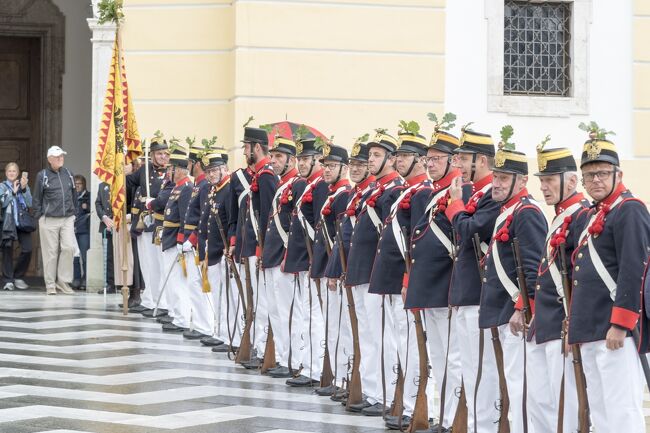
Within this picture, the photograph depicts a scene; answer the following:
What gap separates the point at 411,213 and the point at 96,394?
9.00 feet

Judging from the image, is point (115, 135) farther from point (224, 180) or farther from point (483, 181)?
point (483, 181)

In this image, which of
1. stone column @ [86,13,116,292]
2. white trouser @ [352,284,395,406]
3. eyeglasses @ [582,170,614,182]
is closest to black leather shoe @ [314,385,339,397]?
white trouser @ [352,284,395,406]

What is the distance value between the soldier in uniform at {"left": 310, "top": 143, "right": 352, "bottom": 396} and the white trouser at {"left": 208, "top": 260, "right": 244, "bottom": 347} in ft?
7.59

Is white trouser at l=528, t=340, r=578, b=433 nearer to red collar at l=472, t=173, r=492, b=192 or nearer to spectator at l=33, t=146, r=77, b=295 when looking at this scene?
red collar at l=472, t=173, r=492, b=192

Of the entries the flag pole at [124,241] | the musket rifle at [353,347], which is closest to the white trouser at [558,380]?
the musket rifle at [353,347]

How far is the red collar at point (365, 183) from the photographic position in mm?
9734

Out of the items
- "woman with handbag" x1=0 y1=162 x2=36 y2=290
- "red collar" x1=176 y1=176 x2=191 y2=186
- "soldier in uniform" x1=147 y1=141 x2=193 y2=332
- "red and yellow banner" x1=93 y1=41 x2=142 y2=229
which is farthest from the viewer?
"woman with handbag" x1=0 y1=162 x2=36 y2=290

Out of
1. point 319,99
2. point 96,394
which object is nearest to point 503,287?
point 96,394

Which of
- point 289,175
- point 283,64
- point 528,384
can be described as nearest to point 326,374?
point 289,175

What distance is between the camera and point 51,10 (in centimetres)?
2162

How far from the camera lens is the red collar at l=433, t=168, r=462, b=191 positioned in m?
8.39

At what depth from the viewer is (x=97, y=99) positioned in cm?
1825

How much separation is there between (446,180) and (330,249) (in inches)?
75.2

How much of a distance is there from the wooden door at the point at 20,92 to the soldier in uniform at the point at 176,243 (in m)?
7.52
